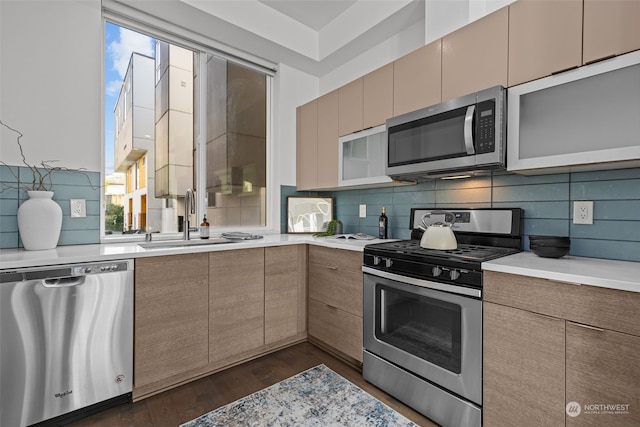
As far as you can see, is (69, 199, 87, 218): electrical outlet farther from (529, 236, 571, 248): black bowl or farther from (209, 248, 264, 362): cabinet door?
(529, 236, 571, 248): black bowl

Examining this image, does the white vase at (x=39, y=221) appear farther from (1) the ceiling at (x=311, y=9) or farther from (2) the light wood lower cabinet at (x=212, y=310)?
(1) the ceiling at (x=311, y=9)

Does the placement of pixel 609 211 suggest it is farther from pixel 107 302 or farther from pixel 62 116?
pixel 62 116

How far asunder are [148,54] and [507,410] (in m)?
3.37

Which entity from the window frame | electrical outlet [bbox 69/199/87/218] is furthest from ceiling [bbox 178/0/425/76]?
electrical outlet [bbox 69/199/87/218]

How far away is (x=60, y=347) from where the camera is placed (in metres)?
1.50

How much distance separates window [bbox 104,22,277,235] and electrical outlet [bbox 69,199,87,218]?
0.75 feet

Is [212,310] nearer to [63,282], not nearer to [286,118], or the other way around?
[63,282]

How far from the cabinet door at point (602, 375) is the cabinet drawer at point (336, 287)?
1.15m

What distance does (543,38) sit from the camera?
1.44m

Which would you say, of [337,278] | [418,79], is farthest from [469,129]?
[337,278]

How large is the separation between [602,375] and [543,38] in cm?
147

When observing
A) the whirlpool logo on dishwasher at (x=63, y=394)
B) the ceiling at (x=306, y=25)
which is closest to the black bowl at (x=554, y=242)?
the ceiling at (x=306, y=25)

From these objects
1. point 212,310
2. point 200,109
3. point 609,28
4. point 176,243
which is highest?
point 200,109

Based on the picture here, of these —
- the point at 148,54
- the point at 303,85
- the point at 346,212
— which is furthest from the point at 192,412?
the point at 303,85
